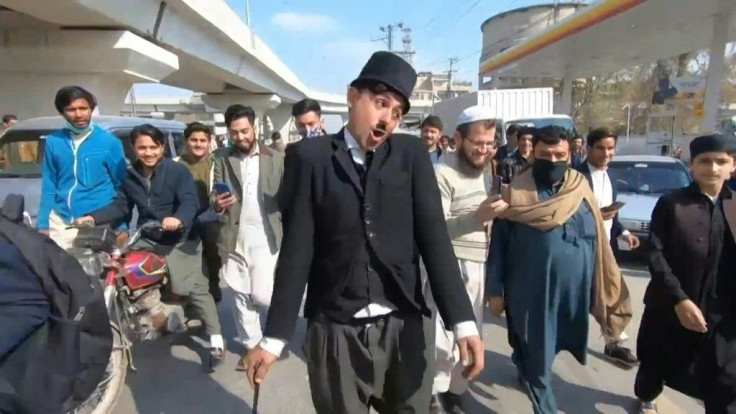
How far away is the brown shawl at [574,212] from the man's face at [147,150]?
95.3 inches

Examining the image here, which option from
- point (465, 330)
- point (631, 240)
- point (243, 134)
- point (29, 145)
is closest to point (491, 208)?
point (465, 330)

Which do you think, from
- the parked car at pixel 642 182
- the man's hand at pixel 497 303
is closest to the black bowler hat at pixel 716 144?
the man's hand at pixel 497 303

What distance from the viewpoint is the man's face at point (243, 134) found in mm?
4156

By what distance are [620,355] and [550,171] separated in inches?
77.7

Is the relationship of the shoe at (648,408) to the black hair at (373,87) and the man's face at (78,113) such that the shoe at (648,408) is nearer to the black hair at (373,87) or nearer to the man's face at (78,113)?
the black hair at (373,87)

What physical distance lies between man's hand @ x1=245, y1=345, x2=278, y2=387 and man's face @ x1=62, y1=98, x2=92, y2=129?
2776 millimetres

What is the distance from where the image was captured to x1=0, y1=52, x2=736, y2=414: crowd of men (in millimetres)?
2160

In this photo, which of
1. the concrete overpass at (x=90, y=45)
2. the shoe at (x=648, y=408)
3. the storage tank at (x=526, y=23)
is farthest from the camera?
the storage tank at (x=526, y=23)

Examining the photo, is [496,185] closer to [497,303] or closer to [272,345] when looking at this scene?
[497,303]

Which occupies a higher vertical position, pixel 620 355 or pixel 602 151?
pixel 602 151

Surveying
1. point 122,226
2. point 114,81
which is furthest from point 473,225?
point 114,81

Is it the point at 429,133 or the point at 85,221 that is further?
the point at 429,133

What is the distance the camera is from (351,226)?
2.15 meters

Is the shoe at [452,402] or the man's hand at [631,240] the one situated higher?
the man's hand at [631,240]
